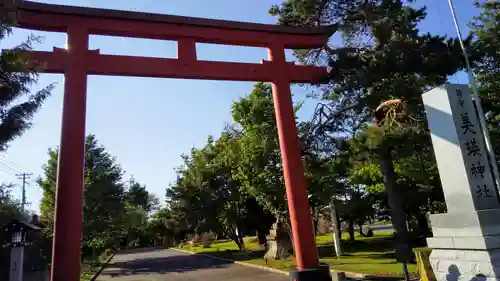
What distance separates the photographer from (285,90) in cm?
1120

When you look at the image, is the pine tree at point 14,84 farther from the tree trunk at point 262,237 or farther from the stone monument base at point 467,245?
the tree trunk at point 262,237

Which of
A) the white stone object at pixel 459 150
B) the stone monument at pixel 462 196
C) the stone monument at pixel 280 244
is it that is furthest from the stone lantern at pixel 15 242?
the white stone object at pixel 459 150

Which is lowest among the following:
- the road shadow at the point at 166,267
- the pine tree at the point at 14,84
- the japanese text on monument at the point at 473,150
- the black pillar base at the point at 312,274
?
the road shadow at the point at 166,267

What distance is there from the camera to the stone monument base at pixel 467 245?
226 inches

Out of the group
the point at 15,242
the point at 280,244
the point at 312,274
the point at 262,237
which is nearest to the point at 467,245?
the point at 312,274

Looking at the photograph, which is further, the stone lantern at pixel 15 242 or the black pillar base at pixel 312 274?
the stone lantern at pixel 15 242

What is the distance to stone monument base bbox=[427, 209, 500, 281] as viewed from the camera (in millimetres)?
5738

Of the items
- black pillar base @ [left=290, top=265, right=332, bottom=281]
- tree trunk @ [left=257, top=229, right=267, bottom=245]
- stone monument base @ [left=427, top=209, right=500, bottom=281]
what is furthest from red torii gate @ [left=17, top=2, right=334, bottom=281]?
tree trunk @ [left=257, top=229, right=267, bottom=245]

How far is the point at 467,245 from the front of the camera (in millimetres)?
6051

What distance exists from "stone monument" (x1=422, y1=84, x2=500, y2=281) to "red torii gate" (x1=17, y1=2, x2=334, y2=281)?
4.03m

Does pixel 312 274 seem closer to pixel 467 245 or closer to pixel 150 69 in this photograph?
pixel 467 245

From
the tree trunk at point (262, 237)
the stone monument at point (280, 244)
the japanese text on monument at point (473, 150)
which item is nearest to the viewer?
the japanese text on monument at point (473, 150)

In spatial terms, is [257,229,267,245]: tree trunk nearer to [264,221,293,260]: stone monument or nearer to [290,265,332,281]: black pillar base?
[264,221,293,260]: stone monument

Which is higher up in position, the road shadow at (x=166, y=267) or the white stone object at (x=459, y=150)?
the white stone object at (x=459, y=150)
